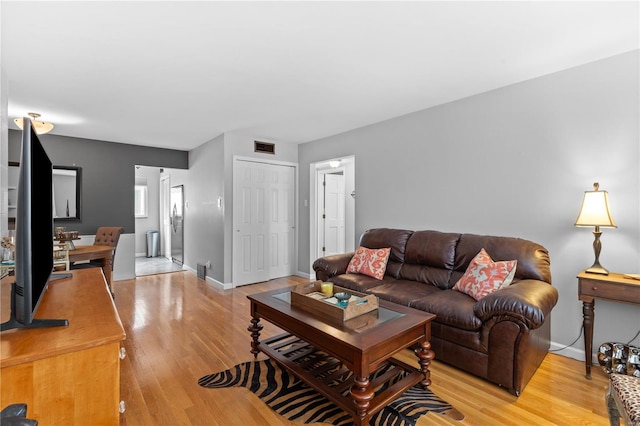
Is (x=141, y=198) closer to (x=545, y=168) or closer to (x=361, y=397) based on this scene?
(x=361, y=397)

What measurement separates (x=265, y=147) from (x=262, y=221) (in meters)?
1.23

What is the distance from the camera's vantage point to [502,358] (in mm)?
2107

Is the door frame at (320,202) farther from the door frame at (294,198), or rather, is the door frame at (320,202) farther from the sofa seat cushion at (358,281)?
the sofa seat cushion at (358,281)

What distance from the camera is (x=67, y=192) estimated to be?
4.89 meters

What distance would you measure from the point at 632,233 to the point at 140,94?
444 cm

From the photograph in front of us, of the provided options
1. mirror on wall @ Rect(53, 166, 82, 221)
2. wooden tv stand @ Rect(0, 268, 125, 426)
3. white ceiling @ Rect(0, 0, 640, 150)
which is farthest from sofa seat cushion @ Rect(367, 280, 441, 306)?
mirror on wall @ Rect(53, 166, 82, 221)

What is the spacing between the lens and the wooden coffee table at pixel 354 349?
5.52ft

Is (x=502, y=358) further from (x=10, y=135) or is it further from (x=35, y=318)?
(x=10, y=135)

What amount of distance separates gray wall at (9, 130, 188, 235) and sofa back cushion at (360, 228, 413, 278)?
4.26m

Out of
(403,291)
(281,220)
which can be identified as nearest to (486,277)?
(403,291)

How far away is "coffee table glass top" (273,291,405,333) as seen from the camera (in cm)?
190

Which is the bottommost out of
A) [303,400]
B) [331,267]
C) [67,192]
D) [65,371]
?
[303,400]

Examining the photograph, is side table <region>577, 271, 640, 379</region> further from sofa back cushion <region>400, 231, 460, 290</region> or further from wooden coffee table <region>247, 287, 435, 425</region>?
wooden coffee table <region>247, 287, 435, 425</region>

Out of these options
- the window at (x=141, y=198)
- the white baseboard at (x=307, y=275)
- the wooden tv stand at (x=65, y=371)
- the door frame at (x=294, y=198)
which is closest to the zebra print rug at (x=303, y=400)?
the wooden tv stand at (x=65, y=371)
